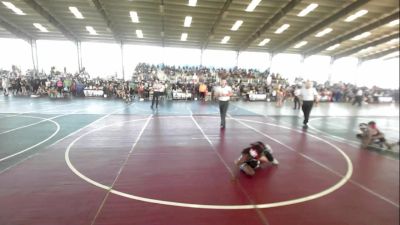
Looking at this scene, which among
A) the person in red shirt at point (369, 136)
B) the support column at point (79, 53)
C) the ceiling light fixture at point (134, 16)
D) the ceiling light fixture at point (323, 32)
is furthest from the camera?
the support column at point (79, 53)

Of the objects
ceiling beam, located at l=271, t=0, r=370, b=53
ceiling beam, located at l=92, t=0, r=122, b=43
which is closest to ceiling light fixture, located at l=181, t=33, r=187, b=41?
ceiling beam, located at l=92, t=0, r=122, b=43

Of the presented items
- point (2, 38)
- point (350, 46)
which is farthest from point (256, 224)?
point (2, 38)

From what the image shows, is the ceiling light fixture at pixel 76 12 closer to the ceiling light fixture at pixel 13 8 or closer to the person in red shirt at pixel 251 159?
the ceiling light fixture at pixel 13 8

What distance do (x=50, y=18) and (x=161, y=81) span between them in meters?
11.2

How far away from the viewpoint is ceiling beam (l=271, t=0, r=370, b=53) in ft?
59.1

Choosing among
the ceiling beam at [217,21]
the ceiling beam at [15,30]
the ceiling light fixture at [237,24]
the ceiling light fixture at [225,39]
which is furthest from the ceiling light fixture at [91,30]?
the ceiling light fixture at [237,24]

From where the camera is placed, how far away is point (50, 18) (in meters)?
22.5

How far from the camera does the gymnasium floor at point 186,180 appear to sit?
3.62 meters

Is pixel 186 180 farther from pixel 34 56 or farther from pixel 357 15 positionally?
pixel 34 56

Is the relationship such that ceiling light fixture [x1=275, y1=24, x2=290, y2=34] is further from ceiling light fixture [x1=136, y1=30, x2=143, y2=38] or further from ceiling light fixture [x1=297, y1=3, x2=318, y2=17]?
ceiling light fixture [x1=136, y1=30, x2=143, y2=38]

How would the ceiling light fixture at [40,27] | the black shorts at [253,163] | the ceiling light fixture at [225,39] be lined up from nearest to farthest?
1. the black shorts at [253,163]
2. the ceiling light fixture at [40,27]
3. the ceiling light fixture at [225,39]

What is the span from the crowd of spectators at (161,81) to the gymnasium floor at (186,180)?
14074 millimetres

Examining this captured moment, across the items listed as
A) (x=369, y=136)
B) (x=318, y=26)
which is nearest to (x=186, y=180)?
(x=369, y=136)

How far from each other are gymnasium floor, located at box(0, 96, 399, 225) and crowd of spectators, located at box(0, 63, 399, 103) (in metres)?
14.1
